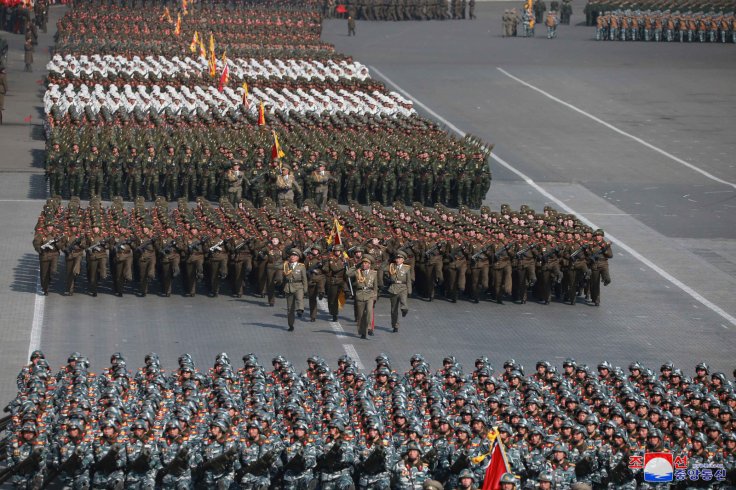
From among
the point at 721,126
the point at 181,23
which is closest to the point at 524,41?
the point at 181,23

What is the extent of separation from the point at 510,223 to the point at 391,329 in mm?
4903

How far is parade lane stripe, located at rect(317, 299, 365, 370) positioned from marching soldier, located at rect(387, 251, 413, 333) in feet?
3.47

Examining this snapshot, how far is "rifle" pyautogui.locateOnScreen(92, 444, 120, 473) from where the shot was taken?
72.3 feet

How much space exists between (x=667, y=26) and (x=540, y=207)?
127ft

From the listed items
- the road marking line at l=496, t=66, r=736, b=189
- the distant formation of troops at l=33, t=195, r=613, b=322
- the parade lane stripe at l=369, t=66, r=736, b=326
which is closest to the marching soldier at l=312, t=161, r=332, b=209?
the distant formation of troops at l=33, t=195, r=613, b=322

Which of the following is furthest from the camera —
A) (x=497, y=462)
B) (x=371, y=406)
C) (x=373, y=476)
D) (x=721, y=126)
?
(x=721, y=126)

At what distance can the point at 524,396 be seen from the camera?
24891 mm

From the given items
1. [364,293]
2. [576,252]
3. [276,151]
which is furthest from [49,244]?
[576,252]

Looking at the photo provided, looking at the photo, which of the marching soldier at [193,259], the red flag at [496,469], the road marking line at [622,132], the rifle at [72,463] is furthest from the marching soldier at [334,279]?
the road marking line at [622,132]

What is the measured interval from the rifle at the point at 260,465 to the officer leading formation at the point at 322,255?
433 inches

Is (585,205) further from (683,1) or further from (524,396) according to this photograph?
(683,1)

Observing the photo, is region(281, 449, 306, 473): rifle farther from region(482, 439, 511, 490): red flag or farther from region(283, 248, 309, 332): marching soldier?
region(283, 248, 309, 332): marching soldier

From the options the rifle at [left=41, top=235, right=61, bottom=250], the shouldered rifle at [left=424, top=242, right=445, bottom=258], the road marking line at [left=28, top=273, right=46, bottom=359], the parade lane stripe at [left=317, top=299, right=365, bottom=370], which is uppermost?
the rifle at [left=41, top=235, right=61, bottom=250]

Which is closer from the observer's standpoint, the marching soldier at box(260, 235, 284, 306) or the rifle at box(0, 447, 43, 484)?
the rifle at box(0, 447, 43, 484)
